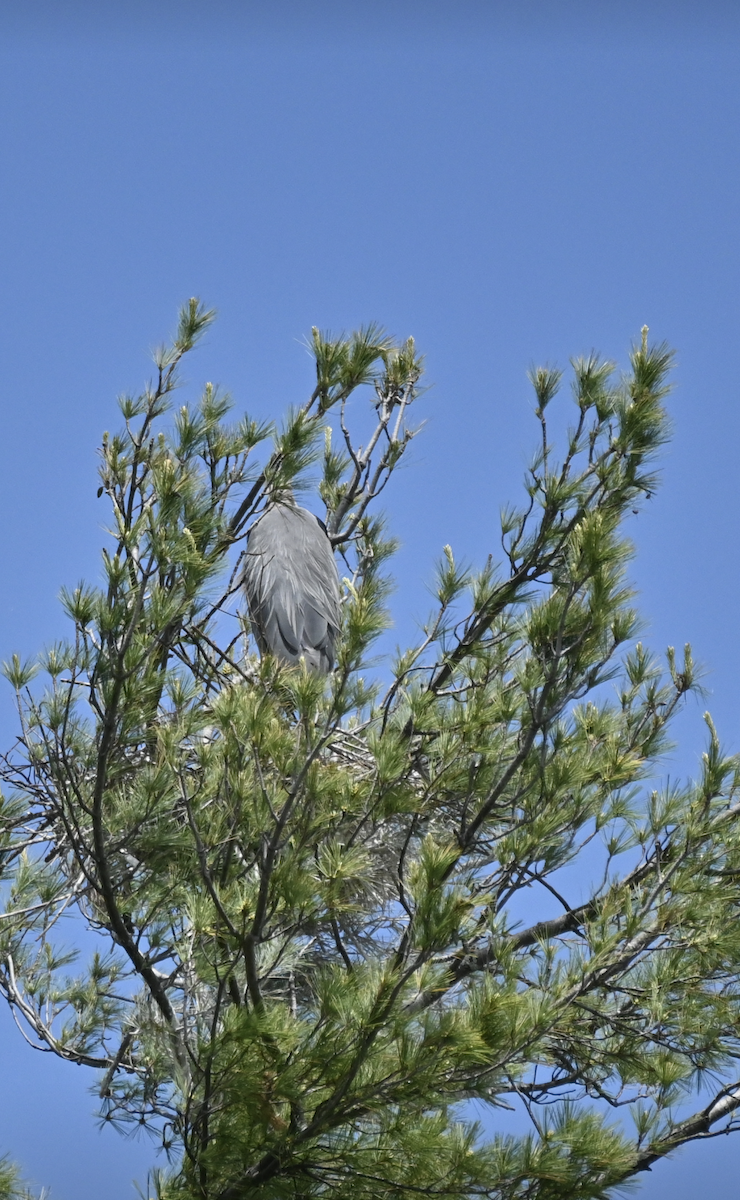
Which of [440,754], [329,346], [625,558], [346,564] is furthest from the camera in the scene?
[346,564]

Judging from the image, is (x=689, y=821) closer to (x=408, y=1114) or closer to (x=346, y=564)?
(x=408, y=1114)

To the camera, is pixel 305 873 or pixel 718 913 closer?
pixel 305 873

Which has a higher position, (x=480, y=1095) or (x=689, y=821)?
(x=689, y=821)

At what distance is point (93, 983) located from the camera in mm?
4793

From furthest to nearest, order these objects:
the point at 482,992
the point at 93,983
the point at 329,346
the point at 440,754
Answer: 1. the point at 93,983
2. the point at 329,346
3. the point at 440,754
4. the point at 482,992

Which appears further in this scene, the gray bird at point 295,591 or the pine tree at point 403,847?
the gray bird at point 295,591

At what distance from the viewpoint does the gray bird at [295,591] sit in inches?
207

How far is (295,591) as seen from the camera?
17.5 ft

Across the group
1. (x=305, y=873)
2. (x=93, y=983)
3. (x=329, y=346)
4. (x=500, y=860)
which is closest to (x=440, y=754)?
(x=500, y=860)

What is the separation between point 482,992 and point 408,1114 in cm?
39

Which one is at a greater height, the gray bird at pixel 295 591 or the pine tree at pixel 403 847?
the gray bird at pixel 295 591

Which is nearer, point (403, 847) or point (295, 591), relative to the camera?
point (403, 847)

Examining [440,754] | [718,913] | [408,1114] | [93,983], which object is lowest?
[408,1114]

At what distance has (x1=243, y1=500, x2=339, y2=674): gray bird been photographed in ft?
17.3
